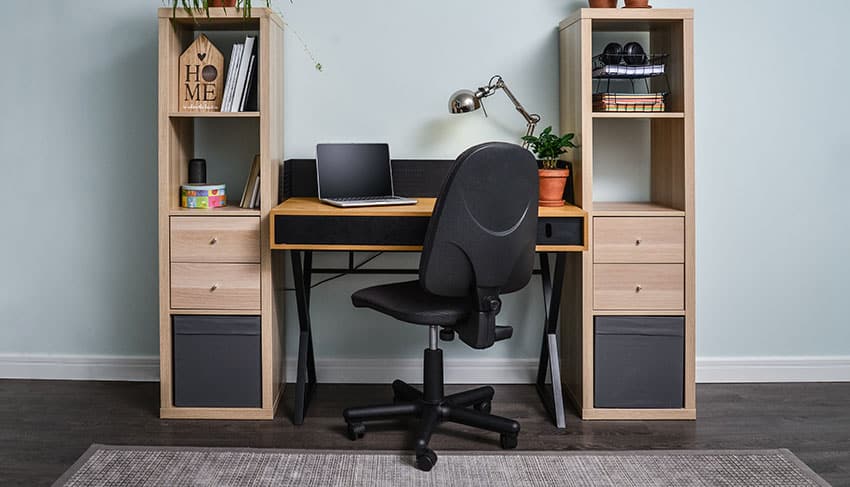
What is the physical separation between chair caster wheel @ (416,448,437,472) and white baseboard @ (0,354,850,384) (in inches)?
36.4

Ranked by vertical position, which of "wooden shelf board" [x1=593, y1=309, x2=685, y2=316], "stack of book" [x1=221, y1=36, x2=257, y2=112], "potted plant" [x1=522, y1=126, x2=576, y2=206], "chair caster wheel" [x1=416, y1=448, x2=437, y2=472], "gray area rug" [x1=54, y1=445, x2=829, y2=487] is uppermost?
"stack of book" [x1=221, y1=36, x2=257, y2=112]

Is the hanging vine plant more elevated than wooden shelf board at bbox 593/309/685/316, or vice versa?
the hanging vine plant

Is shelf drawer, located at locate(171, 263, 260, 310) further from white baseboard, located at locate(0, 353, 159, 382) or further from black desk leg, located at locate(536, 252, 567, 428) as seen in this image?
black desk leg, located at locate(536, 252, 567, 428)

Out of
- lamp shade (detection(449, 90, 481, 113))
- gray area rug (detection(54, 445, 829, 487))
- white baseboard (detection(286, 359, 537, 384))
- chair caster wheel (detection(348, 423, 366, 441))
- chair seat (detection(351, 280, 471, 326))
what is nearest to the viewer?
gray area rug (detection(54, 445, 829, 487))

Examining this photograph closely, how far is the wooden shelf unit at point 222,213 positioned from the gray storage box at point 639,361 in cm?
121

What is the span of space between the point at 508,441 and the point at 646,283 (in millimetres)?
789

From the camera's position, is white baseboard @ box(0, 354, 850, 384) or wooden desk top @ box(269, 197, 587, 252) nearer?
wooden desk top @ box(269, 197, 587, 252)

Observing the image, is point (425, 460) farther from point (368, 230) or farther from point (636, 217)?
point (636, 217)

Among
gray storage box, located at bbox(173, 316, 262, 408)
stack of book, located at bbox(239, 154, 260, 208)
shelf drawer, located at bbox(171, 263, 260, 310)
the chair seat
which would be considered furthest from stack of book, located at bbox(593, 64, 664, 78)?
gray storage box, located at bbox(173, 316, 262, 408)

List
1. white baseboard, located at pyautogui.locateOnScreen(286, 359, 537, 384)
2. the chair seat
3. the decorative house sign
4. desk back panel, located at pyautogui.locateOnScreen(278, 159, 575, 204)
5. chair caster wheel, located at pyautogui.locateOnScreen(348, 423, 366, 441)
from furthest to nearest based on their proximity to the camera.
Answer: white baseboard, located at pyautogui.locateOnScreen(286, 359, 537, 384), desk back panel, located at pyautogui.locateOnScreen(278, 159, 575, 204), the decorative house sign, chair caster wheel, located at pyautogui.locateOnScreen(348, 423, 366, 441), the chair seat

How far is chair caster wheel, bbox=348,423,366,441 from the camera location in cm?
284

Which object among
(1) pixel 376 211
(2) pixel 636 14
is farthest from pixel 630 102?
(1) pixel 376 211

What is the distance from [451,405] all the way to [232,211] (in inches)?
41.1

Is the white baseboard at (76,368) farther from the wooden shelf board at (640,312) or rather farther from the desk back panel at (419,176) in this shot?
the wooden shelf board at (640,312)
